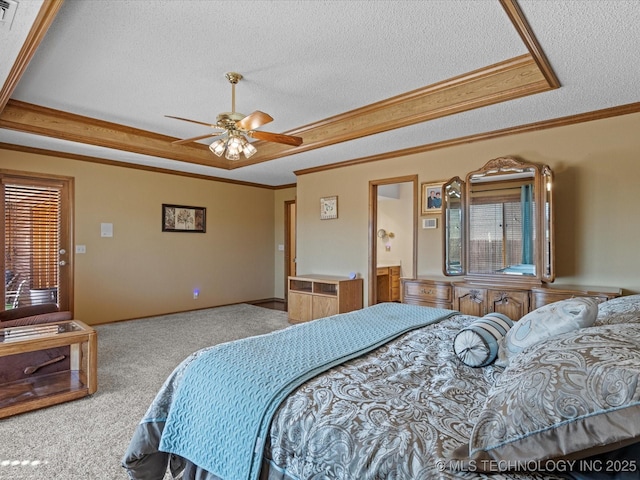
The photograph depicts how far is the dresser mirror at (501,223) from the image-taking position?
3.52 meters

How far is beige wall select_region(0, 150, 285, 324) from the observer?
17.0 ft

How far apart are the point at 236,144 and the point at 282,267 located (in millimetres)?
4613

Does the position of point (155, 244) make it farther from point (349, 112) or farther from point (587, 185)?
point (587, 185)

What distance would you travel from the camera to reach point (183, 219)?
625 centimetres

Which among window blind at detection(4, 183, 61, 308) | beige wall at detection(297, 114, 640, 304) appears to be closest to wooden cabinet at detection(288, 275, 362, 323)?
beige wall at detection(297, 114, 640, 304)

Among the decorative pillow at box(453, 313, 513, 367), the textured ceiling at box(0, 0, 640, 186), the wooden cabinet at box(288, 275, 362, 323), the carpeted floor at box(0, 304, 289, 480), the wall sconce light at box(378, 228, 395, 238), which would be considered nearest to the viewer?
the decorative pillow at box(453, 313, 513, 367)

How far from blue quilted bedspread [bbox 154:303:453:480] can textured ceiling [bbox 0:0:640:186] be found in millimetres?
1957

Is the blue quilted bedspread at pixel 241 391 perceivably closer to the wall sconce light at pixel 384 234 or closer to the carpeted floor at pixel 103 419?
the carpeted floor at pixel 103 419

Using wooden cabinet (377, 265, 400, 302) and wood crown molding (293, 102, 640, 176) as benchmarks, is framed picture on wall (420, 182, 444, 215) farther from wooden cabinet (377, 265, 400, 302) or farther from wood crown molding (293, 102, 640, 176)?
wooden cabinet (377, 265, 400, 302)

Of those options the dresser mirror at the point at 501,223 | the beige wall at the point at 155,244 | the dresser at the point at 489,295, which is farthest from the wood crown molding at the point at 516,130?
the beige wall at the point at 155,244

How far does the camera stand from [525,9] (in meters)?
2.00

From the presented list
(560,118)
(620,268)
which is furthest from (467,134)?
(620,268)

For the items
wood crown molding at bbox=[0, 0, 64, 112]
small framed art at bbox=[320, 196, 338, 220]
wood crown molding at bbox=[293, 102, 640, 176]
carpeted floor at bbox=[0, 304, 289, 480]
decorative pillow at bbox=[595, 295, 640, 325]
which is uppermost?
wood crown molding at bbox=[0, 0, 64, 112]

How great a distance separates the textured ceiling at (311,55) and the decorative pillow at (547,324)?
62.4 inches
